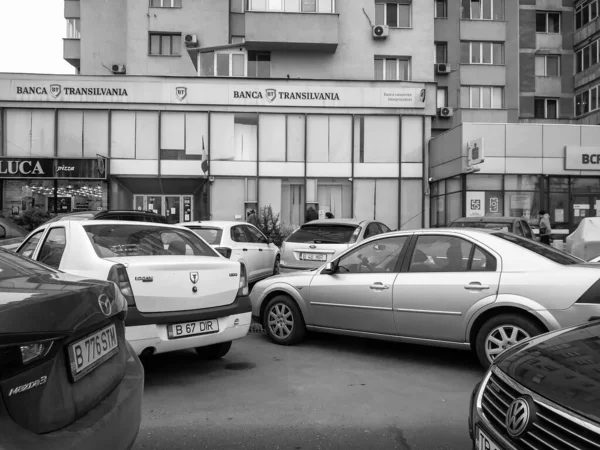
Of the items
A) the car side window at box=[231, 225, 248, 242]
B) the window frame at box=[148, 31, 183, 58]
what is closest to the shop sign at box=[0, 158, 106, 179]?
the window frame at box=[148, 31, 183, 58]

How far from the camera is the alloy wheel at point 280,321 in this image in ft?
20.5

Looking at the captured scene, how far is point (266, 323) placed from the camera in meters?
6.42

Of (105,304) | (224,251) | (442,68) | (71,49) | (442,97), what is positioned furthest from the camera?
(442,97)

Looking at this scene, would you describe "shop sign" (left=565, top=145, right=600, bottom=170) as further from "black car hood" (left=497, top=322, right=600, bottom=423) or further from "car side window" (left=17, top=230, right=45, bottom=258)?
"car side window" (left=17, top=230, right=45, bottom=258)

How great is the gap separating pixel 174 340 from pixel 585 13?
35.2m

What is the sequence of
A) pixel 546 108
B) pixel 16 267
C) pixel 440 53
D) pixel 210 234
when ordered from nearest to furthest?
pixel 16 267, pixel 210 234, pixel 440 53, pixel 546 108

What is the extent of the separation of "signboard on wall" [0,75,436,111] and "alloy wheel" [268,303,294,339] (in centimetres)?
1726

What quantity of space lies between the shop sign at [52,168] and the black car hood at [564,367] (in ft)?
69.0

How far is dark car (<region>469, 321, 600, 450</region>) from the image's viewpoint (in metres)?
1.93

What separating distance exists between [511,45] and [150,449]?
32.1 meters

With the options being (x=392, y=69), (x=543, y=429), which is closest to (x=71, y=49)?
(x=392, y=69)

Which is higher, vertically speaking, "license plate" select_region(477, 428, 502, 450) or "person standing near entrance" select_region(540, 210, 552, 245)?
"person standing near entrance" select_region(540, 210, 552, 245)

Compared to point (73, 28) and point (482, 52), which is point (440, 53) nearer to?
point (482, 52)

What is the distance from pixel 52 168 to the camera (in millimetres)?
21250
